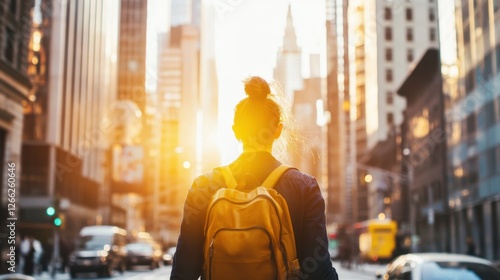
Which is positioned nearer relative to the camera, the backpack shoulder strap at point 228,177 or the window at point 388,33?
the backpack shoulder strap at point 228,177

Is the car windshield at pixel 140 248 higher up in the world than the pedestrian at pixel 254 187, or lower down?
lower down

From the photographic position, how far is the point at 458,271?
11.3 metres

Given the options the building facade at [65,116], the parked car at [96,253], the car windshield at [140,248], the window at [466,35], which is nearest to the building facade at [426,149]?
the window at [466,35]

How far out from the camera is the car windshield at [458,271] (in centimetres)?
1111

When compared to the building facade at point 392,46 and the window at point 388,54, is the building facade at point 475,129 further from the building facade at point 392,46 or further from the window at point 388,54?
the window at point 388,54

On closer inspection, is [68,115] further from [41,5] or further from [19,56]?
[19,56]

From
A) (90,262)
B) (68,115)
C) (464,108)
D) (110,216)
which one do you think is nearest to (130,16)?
(110,216)

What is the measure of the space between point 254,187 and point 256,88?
1.64 ft

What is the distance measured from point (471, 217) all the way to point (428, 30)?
62.7 m

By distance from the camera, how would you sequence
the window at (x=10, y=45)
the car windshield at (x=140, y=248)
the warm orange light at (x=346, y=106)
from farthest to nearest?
the warm orange light at (x=346, y=106)
the car windshield at (x=140, y=248)
the window at (x=10, y=45)

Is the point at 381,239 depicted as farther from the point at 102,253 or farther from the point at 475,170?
the point at 102,253

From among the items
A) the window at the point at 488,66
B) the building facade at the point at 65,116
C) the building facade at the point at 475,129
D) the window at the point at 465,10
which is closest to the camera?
the building facade at the point at 475,129

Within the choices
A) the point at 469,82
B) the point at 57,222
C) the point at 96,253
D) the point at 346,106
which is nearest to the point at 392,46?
the point at 346,106

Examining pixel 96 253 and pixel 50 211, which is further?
pixel 96 253
